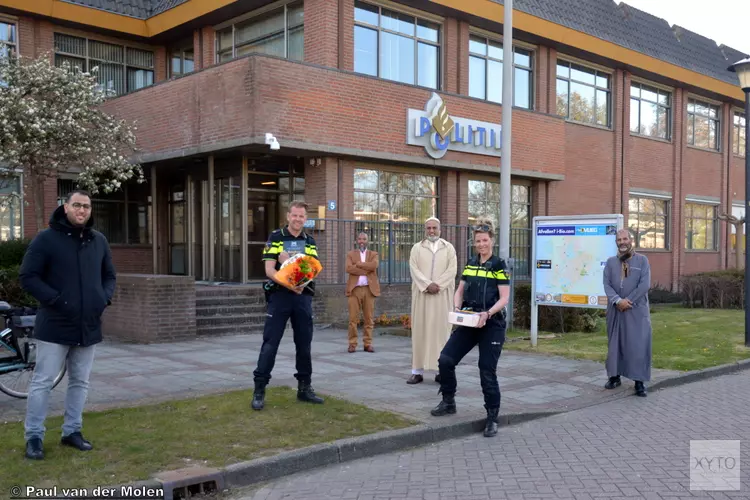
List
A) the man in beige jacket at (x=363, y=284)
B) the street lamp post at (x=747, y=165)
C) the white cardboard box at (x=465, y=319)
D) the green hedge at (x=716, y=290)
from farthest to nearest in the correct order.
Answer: the green hedge at (x=716, y=290) → the street lamp post at (x=747, y=165) → the man in beige jacket at (x=363, y=284) → the white cardboard box at (x=465, y=319)

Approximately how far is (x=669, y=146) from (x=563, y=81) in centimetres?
639

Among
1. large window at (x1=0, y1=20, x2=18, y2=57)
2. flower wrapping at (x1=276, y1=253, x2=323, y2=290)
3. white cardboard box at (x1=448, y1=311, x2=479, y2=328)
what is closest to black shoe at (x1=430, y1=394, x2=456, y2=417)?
white cardboard box at (x1=448, y1=311, x2=479, y2=328)

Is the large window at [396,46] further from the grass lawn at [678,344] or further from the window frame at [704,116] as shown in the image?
the window frame at [704,116]

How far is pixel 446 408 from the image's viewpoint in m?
6.86

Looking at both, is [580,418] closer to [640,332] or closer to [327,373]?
[640,332]

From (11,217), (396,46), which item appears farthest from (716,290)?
(11,217)

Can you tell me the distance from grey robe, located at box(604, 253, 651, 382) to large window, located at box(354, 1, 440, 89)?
30.4 feet

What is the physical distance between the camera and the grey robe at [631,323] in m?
8.29

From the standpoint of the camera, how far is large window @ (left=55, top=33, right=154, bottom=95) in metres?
17.8

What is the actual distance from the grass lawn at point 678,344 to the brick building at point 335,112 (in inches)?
196

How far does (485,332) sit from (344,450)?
170 centimetres

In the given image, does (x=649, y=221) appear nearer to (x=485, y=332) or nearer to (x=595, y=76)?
(x=595, y=76)

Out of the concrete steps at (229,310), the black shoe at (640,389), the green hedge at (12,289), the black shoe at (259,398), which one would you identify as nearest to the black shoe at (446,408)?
the black shoe at (259,398)

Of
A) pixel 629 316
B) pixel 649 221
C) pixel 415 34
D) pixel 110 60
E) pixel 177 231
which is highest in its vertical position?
pixel 415 34
